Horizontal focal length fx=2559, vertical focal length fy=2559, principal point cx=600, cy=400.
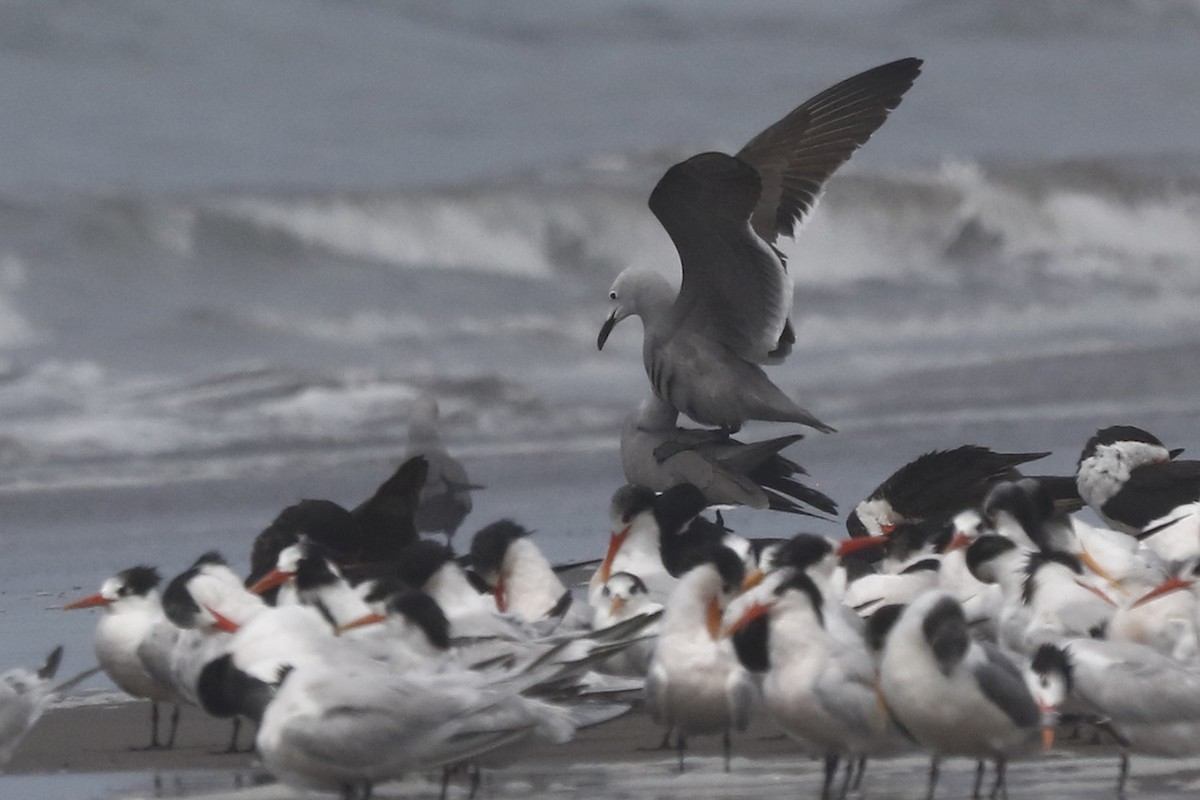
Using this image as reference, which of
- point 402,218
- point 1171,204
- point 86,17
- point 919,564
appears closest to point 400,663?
point 919,564

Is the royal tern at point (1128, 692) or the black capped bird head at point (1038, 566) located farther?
the black capped bird head at point (1038, 566)

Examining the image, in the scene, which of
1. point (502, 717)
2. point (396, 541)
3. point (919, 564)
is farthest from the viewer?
point (396, 541)

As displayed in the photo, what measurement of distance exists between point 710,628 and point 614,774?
42cm

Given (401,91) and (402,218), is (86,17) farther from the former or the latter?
(402,218)

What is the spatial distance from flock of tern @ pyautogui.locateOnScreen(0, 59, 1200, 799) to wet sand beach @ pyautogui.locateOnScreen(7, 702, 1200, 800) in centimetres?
9

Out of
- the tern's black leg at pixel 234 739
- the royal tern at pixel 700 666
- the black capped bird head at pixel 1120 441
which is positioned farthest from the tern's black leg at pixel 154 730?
the black capped bird head at pixel 1120 441

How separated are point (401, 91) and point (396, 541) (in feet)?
82.7

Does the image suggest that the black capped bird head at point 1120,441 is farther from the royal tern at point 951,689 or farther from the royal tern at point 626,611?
the royal tern at point 951,689

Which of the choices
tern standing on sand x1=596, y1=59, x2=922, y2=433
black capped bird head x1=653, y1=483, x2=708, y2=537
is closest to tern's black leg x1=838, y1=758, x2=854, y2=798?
black capped bird head x1=653, y1=483, x2=708, y2=537

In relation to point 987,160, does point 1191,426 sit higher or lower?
lower

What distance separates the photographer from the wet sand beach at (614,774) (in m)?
5.78

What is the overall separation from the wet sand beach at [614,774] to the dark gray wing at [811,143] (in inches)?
164

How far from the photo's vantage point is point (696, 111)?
3412 cm

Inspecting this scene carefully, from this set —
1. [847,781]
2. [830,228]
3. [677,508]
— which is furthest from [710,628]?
[830,228]
